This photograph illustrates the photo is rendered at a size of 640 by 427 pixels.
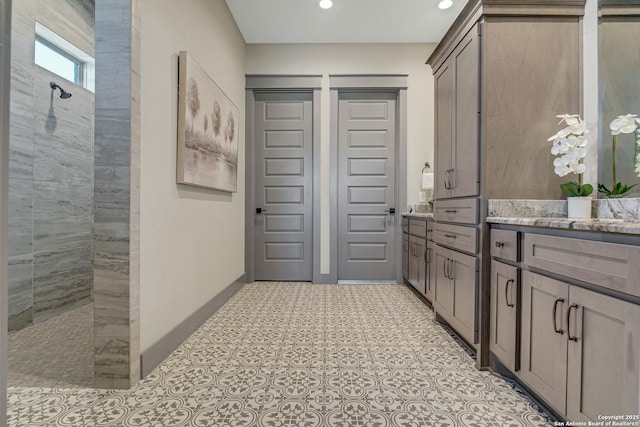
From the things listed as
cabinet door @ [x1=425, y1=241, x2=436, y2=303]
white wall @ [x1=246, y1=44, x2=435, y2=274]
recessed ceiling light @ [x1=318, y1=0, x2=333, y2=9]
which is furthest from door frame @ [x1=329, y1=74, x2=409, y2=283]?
cabinet door @ [x1=425, y1=241, x2=436, y2=303]

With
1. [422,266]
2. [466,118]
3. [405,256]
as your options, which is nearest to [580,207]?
[466,118]

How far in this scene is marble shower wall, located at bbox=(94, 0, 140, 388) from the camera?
1.59 metres

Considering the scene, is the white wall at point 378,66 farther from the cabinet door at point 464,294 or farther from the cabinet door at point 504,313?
the cabinet door at point 504,313

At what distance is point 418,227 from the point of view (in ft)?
11.0

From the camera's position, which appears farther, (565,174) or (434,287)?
(434,287)

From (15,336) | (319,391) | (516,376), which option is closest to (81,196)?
(15,336)

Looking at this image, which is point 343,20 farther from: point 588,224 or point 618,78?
point 588,224

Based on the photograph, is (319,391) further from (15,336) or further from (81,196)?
(81,196)

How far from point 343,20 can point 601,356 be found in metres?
3.65

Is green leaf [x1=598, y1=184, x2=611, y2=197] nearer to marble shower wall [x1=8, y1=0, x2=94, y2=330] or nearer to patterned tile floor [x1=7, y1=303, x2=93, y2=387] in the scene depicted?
patterned tile floor [x1=7, y1=303, x2=93, y2=387]

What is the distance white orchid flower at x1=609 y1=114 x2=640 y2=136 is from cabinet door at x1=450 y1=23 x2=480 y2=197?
0.63 m

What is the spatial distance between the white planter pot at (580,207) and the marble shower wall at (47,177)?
372cm

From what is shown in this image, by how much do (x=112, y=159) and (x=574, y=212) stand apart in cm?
247

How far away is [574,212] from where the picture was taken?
165 centimetres
